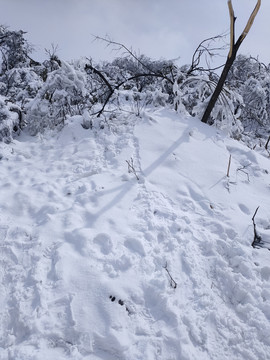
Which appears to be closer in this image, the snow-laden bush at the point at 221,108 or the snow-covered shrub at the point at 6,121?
the snow-covered shrub at the point at 6,121

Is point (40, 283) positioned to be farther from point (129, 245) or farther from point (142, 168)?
point (142, 168)

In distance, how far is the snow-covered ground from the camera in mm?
2080

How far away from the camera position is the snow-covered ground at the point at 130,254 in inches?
81.9

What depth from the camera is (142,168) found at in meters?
4.14

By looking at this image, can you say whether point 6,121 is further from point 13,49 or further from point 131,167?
point 13,49

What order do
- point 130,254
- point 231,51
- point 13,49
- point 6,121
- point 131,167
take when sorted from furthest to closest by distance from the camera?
point 13,49
point 231,51
point 6,121
point 131,167
point 130,254

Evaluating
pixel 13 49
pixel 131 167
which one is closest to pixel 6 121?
pixel 131 167

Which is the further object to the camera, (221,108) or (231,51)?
(221,108)

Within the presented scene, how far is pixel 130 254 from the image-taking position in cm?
273

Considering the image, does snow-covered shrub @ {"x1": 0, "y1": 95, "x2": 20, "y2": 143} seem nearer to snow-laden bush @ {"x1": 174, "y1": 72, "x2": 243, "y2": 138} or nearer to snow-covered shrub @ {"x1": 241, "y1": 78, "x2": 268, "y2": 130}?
snow-laden bush @ {"x1": 174, "y1": 72, "x2": 243, "y2": 138}

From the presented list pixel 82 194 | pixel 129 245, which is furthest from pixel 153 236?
pixel 82 194

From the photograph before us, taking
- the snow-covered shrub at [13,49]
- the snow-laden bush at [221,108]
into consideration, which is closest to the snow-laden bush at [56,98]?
the snow-laden bush at [221,108]

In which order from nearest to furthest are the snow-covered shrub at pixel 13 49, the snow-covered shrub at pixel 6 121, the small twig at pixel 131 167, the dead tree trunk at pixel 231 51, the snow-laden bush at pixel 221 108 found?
the small twig at pixel 131 167 < the snow-covered shrub at pixel 6 121 < the dead tree trunk at pixel 231 51 < the snow-laden bush at pixel 221 108 < the snow-covered shrub at pixel 13 49

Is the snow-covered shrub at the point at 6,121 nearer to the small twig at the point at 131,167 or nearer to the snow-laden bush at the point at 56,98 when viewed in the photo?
the snow-laden bush at the point at 56,98
